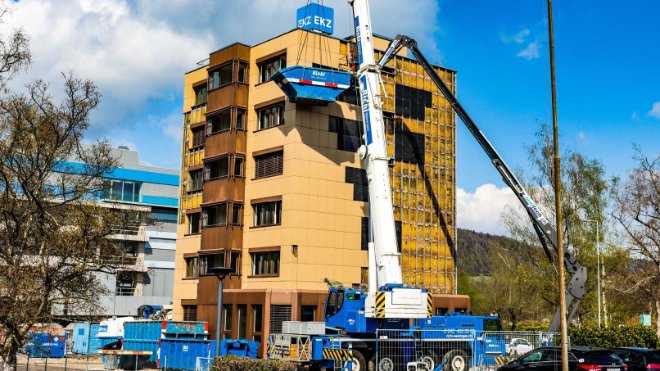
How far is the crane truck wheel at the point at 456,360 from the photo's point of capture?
31.4 m

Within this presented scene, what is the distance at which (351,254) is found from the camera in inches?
1857

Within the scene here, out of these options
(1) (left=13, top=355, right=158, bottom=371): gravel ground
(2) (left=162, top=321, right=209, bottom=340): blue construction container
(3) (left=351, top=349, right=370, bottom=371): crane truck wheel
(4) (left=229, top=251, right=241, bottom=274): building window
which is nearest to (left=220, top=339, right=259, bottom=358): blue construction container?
(2) (left=162, top=321, right=209, bottom=340): blue construction container

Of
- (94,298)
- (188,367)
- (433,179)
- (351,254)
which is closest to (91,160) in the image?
(94,298)

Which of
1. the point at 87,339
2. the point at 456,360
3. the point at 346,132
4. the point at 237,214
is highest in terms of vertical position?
the point at 346,132

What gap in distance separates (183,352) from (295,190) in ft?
38.2

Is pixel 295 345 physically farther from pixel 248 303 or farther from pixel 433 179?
pixel 433 179

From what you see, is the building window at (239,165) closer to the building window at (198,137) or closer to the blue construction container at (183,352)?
the building window at (198,137)

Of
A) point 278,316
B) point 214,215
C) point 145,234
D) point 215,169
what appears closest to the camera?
point 278,316

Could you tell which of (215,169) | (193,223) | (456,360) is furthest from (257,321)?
(456,360)

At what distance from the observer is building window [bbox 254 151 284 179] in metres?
46.9

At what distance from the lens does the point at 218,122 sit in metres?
52.2

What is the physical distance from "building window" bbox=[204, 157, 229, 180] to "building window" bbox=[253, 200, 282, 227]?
3897 millimetres

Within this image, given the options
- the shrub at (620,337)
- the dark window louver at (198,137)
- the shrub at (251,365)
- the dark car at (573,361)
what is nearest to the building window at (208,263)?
the dark window louver at (198,137)

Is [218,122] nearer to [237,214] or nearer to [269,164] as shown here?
[269,164]
